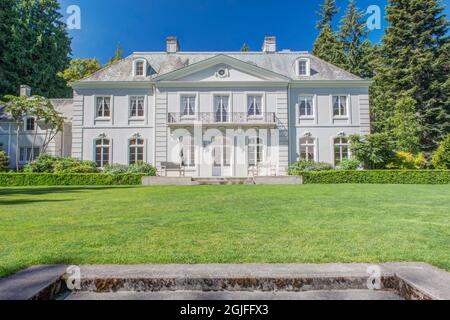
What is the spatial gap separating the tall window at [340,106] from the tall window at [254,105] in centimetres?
573

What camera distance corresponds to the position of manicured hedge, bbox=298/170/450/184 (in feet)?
55.6

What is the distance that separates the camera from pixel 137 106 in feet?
72.2

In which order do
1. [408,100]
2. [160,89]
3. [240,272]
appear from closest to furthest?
[240,272]
[160,89]
[408,100]

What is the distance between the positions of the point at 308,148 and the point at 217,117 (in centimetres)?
719

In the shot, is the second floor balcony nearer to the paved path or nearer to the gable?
the gable

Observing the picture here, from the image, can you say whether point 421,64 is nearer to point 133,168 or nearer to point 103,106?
point 133,168

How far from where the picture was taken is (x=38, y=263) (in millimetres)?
3020

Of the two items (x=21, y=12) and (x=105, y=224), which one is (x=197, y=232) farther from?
(x=21, y=12)

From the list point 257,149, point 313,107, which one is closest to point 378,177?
point 313,107
